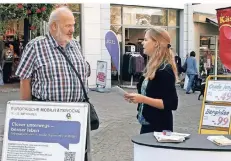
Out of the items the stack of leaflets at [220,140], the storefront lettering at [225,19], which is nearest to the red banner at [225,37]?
the storefront lettering at [225,19]

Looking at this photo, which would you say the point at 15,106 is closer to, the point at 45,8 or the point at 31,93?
the point at 31,93

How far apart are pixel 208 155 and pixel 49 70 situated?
1457 mm

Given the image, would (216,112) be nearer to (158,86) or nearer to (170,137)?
(158,86)

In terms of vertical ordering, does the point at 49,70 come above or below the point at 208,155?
above

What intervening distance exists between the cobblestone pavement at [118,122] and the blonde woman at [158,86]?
8.43 feet

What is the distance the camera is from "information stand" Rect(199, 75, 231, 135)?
724 centimetres

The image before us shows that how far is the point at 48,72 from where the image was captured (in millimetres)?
3881

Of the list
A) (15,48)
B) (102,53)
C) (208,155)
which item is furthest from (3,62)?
(208,155)

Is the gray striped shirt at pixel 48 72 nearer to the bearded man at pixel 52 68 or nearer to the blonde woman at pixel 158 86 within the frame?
the bearded man at pixel 52 68

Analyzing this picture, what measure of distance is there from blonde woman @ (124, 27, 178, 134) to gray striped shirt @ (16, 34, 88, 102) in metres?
0.50

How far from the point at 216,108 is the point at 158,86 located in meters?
3.50

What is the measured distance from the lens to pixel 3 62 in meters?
17.5

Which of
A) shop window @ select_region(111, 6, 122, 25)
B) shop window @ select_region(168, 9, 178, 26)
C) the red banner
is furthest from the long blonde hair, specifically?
shop window @ select_region(168, 9, 178, 26)

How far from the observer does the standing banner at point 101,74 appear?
53.9 feet
